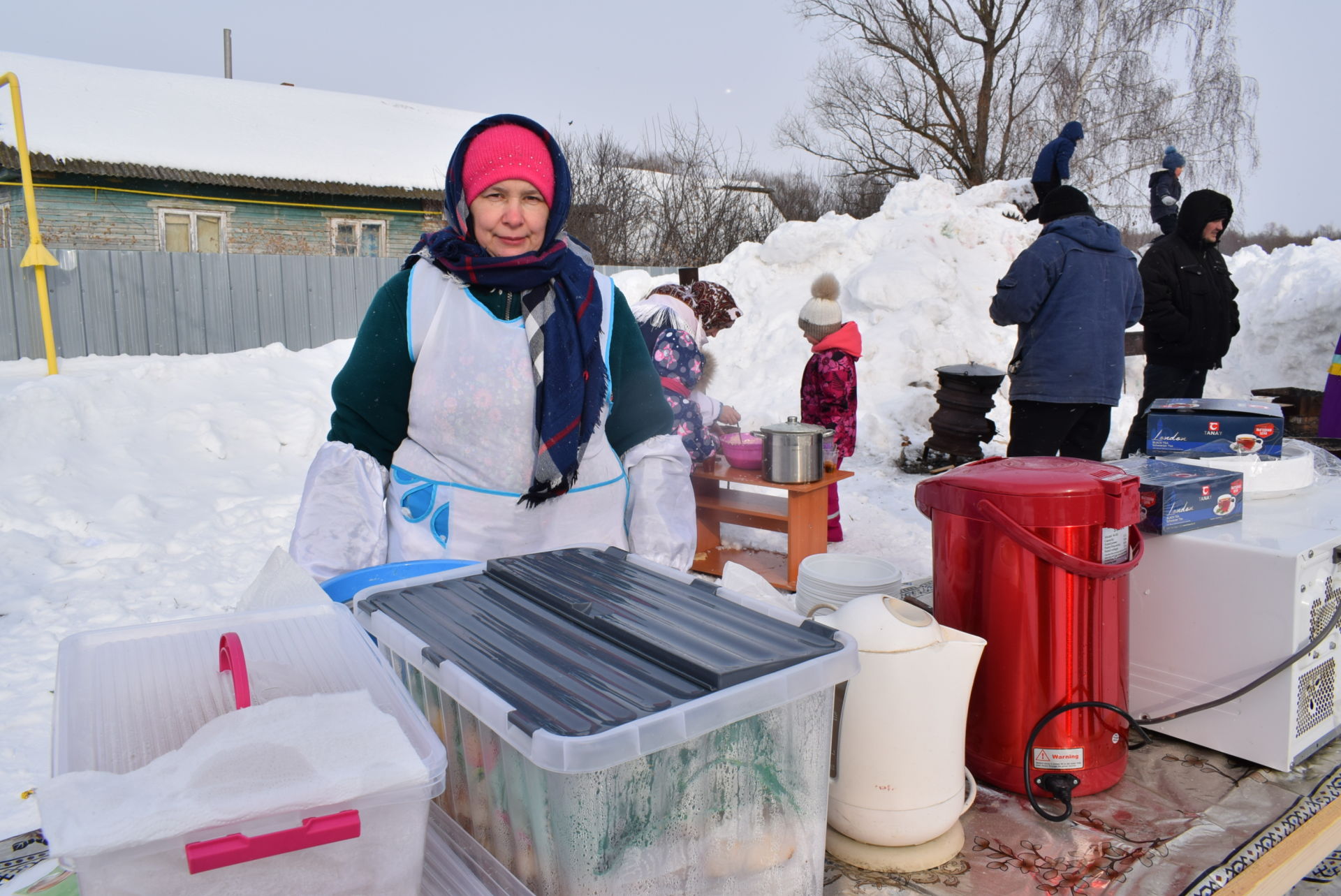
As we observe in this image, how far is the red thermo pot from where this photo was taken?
1.41 metres

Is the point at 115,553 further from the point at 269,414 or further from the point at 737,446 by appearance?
the point at 737,446

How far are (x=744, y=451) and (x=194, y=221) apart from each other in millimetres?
16094

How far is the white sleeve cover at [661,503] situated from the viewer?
6.59 feet

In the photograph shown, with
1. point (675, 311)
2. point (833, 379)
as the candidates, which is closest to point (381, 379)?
point (675, 311)

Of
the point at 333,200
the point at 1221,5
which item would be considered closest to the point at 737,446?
the point at 333,200

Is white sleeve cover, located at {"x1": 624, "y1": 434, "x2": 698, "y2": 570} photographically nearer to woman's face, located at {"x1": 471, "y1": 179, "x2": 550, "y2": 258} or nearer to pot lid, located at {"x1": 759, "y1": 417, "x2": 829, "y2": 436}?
woman's face, located at {"x1": 471, "y1": 179, "x2": 550, "y2": 258}

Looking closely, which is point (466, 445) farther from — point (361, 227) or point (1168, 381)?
point (361, 227)

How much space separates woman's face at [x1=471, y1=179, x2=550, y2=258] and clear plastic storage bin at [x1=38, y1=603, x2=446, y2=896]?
105cm

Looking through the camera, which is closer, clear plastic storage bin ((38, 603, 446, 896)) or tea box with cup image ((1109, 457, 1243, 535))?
clear plastic storage bin ((38, 603, 446, 896))

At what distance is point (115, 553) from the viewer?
5918 mm

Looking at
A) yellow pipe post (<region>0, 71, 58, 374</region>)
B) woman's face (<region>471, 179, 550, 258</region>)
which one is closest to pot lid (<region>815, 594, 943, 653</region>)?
woman's face (<region>471, 179, 550, 258</region>)

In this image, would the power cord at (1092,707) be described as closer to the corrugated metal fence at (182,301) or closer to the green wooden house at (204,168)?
the corrugated metal fence at (182,301)

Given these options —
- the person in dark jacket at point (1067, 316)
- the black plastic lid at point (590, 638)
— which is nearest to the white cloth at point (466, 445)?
the black plastic lid at point (590, 638)

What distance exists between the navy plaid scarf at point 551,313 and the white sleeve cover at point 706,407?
11.3 ft
